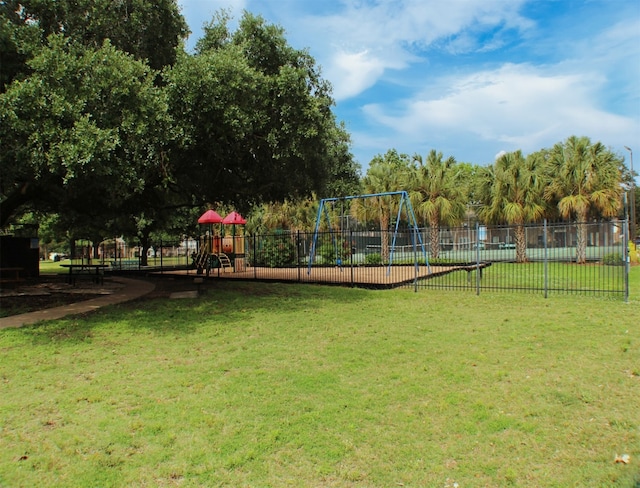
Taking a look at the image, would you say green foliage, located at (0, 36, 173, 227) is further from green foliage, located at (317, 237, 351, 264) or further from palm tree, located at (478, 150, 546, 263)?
palm tree, located at (478, 150, 546, 263)

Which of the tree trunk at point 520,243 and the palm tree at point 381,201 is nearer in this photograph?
the tree trunk at point 520,243

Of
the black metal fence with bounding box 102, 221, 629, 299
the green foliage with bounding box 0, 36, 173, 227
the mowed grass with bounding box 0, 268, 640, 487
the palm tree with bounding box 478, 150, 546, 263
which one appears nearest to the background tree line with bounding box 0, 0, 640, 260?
the green foliage with bounding box 0, 36, 173, 227

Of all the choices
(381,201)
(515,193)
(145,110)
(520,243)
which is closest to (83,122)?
(145,110)

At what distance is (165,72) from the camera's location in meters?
9.70

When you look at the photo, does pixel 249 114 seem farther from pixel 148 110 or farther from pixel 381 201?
pixel 381 201

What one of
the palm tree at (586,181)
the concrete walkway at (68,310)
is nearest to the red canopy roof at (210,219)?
the concrete walkway at (68,310)

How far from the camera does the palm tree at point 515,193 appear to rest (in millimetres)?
23609

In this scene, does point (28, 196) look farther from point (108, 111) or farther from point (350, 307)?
point (350, 307)

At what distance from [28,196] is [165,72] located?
20.7ft

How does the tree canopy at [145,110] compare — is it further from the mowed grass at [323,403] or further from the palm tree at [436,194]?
the palm tree at [436,194]

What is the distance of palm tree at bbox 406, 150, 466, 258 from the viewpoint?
2383cm

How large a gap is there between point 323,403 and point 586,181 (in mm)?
22849

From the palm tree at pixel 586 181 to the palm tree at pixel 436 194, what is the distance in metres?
4.97

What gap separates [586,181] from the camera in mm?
22234
